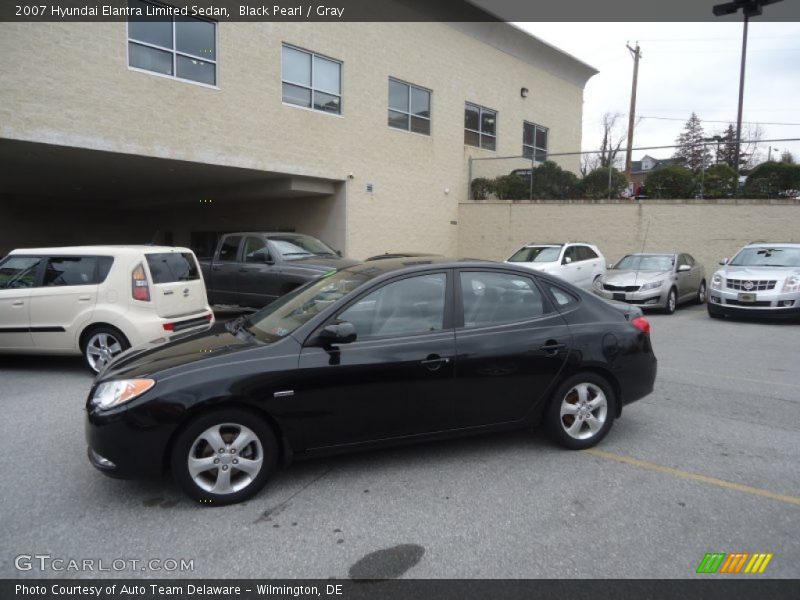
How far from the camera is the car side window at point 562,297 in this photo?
4574 mm

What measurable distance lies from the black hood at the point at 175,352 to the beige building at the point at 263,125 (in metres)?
8.85

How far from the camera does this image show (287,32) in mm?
14625

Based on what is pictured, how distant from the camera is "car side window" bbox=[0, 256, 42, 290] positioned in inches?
278

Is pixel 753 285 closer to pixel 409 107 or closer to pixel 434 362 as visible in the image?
pixel 434 362

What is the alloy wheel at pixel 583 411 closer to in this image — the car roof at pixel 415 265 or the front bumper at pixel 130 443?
the car roof at pixel 415 265

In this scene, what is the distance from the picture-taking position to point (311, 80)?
50.4ft

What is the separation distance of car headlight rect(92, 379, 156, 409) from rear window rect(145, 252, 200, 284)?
3.58m

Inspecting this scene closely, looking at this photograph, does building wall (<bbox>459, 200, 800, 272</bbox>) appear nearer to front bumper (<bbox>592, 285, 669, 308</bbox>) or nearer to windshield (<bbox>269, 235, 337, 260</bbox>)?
front bumper (<bbox>592, 285, 669, 308</bbox>)

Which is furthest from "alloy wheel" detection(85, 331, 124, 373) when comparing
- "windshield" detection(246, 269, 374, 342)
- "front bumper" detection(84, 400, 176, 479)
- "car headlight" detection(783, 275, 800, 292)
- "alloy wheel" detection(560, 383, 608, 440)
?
"car headlight" detection(783, 275, 800, 292)

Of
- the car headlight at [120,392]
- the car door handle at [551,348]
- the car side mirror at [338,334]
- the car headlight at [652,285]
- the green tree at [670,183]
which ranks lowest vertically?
the car headlight at [652,285]

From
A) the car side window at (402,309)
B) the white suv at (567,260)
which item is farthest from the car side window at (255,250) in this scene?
the car side window at (402,309)

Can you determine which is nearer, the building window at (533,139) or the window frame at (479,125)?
the window frame at (479,125)

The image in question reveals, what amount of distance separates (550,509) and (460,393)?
972 mm

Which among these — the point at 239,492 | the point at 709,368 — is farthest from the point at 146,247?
the point at 709,368
